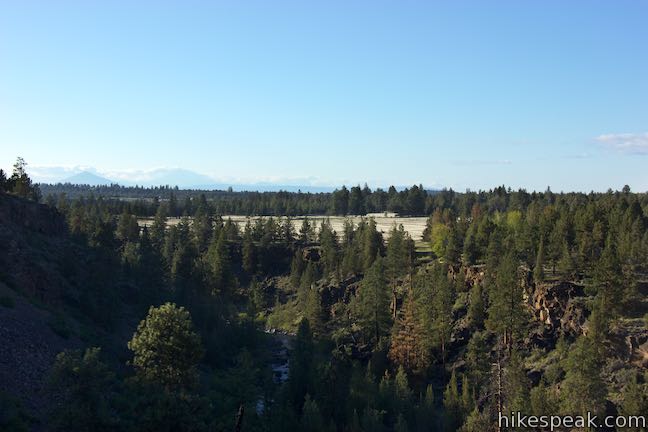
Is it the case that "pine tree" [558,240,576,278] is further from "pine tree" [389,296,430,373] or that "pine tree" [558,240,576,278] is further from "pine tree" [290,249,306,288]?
"pine tree" [290,249,306,288]

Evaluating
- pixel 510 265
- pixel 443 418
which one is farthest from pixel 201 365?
pixel 510 265

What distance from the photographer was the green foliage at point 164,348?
3538 cm

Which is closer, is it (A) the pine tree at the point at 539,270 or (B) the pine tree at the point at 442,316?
(B) the pine tree at the point at 442,316

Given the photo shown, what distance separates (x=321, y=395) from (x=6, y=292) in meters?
32.7

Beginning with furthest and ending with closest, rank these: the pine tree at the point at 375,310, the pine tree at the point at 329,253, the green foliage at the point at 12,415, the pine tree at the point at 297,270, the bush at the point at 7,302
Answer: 1. the pine tree at the point at 297,270
2. the pine tree at the point at 329,253
3. the pine tree at the point at 375,310
4. the bush at the point at 7,302
5. the green foliage at the point at 12,415

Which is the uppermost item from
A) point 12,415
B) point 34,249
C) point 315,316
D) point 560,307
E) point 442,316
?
point 34,249

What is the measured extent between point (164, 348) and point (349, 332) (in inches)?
2497

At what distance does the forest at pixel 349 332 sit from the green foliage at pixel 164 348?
0.10 metres

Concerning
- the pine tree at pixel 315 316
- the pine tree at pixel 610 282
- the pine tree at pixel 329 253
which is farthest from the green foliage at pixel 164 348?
the pine tree at pixel 329 253

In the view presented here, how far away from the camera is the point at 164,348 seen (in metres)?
35.3

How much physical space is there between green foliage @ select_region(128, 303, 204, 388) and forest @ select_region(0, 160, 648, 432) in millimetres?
96

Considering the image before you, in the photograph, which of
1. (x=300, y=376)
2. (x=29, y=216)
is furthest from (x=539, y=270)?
(x=29, y=216)

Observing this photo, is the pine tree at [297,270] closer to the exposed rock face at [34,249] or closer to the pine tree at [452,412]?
the exposed rock face at [34,249]

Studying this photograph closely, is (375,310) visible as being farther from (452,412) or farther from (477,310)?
(452,412)
